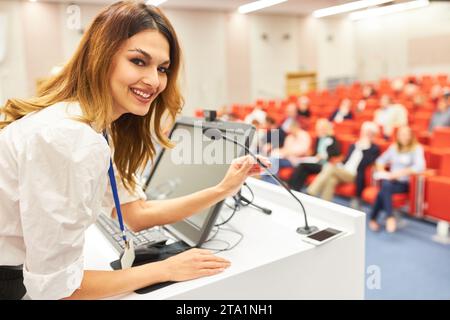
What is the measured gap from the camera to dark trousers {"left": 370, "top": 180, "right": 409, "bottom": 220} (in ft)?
11.4

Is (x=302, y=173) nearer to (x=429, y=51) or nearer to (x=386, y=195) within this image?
(x=386, y=195)

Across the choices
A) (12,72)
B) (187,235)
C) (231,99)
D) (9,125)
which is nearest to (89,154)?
(9,125)

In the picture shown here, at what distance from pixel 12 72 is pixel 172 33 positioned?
8.18m

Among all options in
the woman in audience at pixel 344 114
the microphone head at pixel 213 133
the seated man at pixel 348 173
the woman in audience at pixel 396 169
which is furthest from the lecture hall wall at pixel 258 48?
the microphone head at pixel 213 133

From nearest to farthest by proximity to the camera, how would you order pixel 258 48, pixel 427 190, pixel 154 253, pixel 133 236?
pixel 154 253 < pixel 133 236 < pixel 427 190 < pixel 258 48

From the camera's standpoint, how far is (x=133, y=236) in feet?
4.09

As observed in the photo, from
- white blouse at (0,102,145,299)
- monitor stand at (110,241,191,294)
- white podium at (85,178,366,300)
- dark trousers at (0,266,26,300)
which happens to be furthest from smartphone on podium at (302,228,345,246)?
dark trousers at (0,266,26,300)

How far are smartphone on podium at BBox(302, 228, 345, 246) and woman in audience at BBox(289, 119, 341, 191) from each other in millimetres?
2936

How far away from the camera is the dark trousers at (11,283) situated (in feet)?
2.91

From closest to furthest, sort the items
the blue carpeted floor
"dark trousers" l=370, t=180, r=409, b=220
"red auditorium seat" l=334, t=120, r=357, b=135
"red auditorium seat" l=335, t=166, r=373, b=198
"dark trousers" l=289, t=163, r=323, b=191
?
the blue carpeted floor, "dark trousers" l=370, t=180, r=409, b=220, "red auditorium seat" l=335, t=166, r=373, b=198, "dark trousers" l=289, t=163, r=323, b=191, "red auditorium seat" l=334, t=120, r=357, b=135

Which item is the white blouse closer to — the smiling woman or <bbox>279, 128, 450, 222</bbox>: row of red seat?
the smiling woman

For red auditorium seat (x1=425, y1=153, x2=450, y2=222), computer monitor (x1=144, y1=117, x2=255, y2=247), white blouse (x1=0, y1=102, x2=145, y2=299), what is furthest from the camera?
red auditorium seat (x1=425, y1=153, x2=450, y2=222)

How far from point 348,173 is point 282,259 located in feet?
9.96

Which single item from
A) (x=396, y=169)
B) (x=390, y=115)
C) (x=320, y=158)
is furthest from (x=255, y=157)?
(x=390, y=115)
